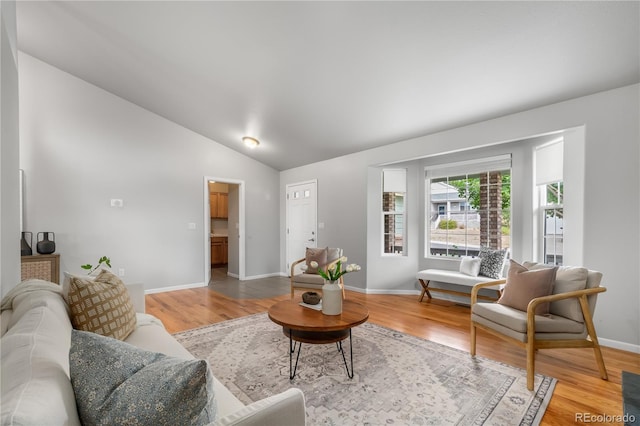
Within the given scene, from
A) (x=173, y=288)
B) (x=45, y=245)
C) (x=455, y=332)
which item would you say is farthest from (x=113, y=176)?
(x=455, y=332)

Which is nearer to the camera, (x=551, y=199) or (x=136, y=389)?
(x=136, y=389)

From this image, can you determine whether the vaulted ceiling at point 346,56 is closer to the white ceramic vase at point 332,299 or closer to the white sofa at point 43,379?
the white ceramic vase at point 332,299

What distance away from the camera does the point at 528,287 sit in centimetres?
251

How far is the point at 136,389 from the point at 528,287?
2852 mm

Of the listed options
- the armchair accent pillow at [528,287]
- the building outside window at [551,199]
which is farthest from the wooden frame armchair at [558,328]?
the building outside window at [551,199]

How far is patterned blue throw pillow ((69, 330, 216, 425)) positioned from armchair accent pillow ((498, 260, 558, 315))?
2.63 meters

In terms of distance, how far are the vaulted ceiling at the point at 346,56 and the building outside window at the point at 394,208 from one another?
840 millimetres

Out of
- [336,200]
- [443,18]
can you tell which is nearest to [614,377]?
[443,18]

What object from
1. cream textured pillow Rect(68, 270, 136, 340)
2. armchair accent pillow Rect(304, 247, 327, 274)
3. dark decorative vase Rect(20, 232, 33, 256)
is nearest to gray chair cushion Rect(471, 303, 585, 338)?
armchair accent pillow Rect(304, 247, 327, 274)

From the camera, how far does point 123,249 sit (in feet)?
15.7

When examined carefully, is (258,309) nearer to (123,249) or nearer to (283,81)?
(123,249)

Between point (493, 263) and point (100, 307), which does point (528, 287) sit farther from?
point (100, 307)

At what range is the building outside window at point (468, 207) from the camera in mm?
4312

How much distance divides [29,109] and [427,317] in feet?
20.1
